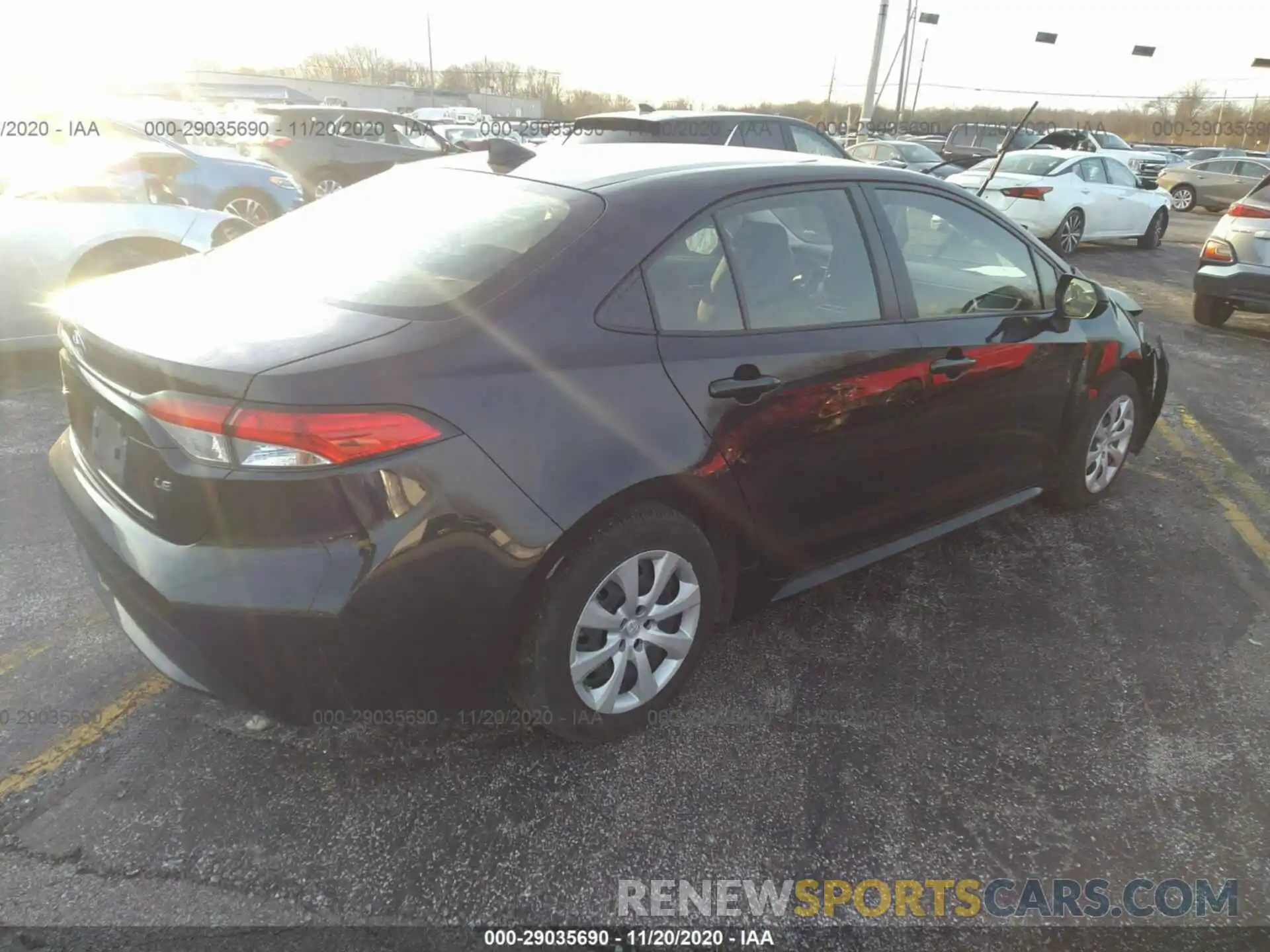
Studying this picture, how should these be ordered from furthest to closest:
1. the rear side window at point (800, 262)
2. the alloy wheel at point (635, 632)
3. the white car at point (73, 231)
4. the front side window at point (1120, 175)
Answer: the front side window at point (1120, 175) → the white car at point (73, 231) → the rear side window at point (800, 262) → the alloy wheel at point (635, 632)

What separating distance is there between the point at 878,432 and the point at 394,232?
1.72 metres

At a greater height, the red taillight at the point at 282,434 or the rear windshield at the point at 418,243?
the rear windshield at the point at 418,243

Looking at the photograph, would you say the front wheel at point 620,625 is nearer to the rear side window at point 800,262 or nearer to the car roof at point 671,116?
the rear side window at point 800,262

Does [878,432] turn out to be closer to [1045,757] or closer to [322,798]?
[1045,757]

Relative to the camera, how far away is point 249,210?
31.2ft

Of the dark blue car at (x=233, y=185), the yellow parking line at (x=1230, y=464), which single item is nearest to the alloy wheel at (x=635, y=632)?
the yellow parking line at (x=1230, y=464)

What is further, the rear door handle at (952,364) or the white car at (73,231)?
the white car at (73,231)

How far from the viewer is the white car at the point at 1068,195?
12.3 m

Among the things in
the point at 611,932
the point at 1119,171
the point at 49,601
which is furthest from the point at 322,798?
the point at 1119,171

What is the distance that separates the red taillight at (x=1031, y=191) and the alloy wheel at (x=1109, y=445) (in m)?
9.18

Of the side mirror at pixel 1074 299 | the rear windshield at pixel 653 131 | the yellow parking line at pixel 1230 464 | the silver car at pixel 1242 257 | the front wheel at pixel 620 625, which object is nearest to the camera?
the front wheel at pixel 620 625

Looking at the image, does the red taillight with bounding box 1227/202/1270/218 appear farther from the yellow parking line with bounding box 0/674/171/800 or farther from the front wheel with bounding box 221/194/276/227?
the front wheel with bounding box 221/194/276/227

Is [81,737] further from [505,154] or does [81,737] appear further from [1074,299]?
[1074,299]

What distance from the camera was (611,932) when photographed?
2.02m
